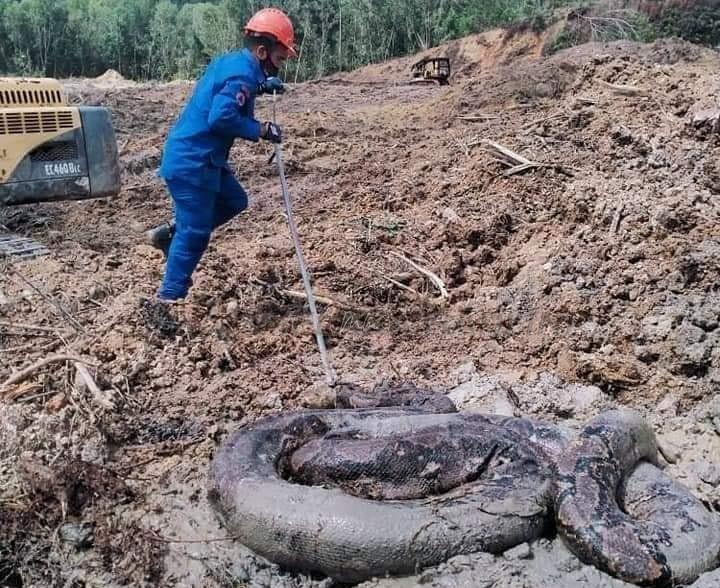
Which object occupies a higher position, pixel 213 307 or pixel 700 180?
pixel 700 180

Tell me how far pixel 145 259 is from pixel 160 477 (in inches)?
122

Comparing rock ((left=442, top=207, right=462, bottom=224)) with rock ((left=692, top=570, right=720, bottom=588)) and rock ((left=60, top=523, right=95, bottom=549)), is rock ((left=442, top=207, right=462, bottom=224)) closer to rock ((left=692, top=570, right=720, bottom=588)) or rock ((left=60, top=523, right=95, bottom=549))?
rock ((left=692, top=570, right=720, bottom=588))

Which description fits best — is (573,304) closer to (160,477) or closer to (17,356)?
(160,477)

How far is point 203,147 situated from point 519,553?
3551 millimetres

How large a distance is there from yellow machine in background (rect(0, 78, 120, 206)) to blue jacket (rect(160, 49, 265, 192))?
125 centimetres

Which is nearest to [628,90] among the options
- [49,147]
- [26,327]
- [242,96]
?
[242,96]

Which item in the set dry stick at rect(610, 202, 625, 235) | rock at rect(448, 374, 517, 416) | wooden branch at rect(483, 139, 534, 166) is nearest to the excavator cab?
wooden branch at rect(483, 139, 534, 166)

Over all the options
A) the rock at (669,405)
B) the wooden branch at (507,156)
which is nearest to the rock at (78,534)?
the rock at (669,405)

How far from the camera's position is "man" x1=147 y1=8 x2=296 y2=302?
523 cm

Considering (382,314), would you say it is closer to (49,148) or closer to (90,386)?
(90,386)

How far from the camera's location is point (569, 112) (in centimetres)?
883

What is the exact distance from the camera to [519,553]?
3.58 meters

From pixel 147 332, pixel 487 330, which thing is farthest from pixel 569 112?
pixel 147 332

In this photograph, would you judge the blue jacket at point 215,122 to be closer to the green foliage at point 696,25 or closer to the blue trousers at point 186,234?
the blue trousers at point 186,234
